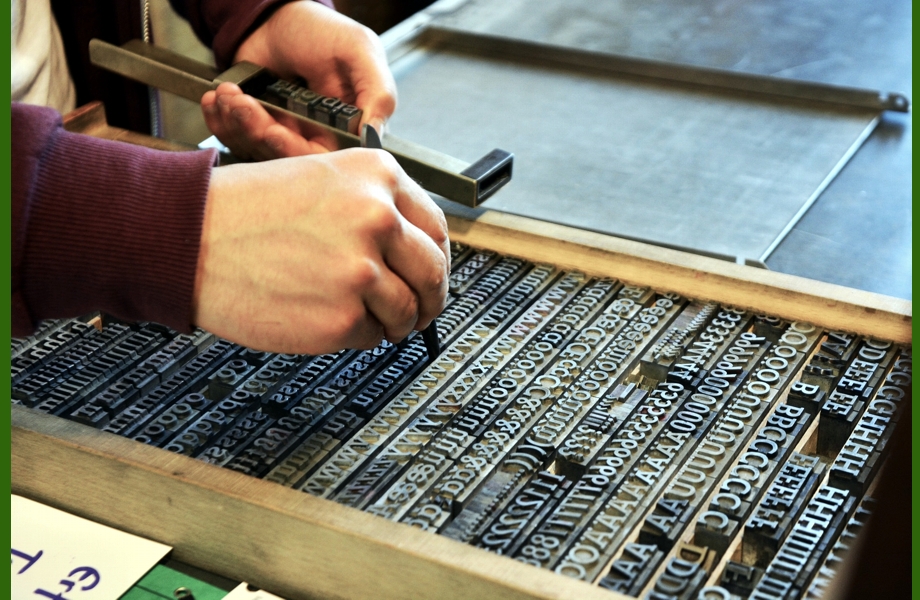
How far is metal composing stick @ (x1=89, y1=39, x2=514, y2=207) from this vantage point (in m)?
1.60

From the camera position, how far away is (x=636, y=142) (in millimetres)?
2062

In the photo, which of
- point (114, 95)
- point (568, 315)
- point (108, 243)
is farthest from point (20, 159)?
point (114, 95)

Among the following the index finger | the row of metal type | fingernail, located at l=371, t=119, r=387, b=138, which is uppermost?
the index finger

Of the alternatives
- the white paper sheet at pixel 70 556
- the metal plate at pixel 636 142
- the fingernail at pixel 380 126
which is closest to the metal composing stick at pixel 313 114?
the fingernail at pixel 380 126

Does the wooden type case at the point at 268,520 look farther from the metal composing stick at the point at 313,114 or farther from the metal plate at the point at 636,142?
the metal composing stick at the point at 313,114

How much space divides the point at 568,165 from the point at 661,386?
80cm

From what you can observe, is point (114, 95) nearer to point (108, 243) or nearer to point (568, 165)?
point (568, 165)

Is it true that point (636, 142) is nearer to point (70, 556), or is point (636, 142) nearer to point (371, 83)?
point (371, 83)

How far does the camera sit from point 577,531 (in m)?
1.06

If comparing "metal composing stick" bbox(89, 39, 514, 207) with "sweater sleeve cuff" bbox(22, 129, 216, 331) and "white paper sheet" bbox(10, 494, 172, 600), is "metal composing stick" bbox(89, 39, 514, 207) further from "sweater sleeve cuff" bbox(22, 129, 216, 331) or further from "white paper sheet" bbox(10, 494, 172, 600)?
"white paper sheet" bbox(10, 494, 172, 600)

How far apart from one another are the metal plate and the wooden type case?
455 millimetres

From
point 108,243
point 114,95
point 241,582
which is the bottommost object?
point 241,582

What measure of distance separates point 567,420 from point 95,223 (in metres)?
0.59

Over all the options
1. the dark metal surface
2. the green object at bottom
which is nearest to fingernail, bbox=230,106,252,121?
the green object at bottom
